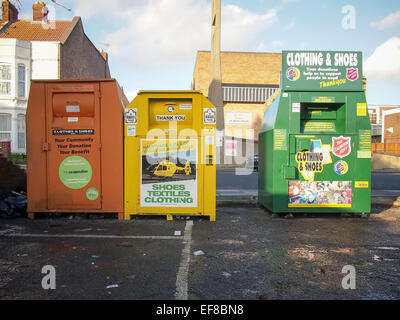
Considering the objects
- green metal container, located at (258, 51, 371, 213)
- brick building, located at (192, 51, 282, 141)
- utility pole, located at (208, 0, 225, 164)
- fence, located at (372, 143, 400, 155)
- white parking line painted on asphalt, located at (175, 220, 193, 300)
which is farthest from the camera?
brick building, located at (192, 51, 282, 141)

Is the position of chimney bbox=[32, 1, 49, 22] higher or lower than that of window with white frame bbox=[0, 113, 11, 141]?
higher

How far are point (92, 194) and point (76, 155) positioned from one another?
69 cm

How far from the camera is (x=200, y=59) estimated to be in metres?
30.7

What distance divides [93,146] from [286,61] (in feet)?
11.5

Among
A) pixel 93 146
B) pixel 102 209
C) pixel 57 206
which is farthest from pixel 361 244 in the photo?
pixel 57 206

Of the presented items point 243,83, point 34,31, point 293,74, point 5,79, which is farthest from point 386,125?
point 5,79

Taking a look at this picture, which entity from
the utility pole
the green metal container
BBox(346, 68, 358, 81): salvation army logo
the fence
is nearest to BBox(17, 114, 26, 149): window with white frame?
the utility pole

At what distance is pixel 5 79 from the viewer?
18.5 metres

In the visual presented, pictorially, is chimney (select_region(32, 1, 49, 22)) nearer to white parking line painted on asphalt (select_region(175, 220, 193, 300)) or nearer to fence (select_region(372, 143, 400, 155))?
white parking line painted on asphalt (select_region(175, 220, 193, 300))

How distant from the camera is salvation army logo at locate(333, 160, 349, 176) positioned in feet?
17.3

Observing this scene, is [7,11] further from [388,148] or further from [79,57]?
[388,148]

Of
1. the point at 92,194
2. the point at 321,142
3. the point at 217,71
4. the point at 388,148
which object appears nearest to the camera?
the point at 92,194
